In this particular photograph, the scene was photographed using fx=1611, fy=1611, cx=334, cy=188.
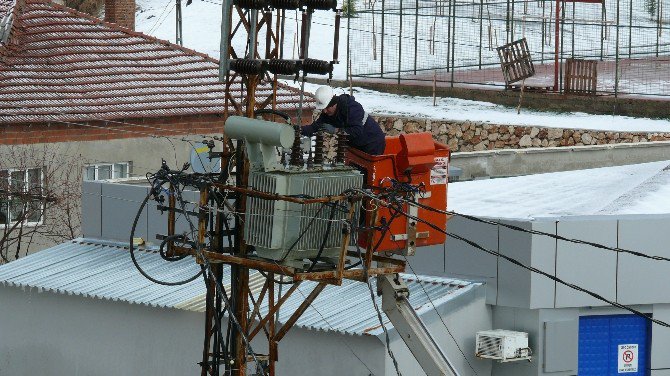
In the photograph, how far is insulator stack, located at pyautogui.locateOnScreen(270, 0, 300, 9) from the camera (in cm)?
1762

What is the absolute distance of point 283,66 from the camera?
17609 millimetres

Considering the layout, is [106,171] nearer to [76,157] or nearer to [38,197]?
[76,157]

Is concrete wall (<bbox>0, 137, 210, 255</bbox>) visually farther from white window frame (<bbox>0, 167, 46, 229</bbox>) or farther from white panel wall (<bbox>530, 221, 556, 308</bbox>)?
white panel wall (<bbox>530, 221, 556, 308</bbox>)

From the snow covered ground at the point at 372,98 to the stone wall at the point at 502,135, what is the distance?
0.41m

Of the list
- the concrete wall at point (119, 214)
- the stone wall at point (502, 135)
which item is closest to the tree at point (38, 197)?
the concrete wall at point (119, 214)

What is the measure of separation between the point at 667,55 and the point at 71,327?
93.2 feet

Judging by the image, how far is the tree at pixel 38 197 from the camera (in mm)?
31938

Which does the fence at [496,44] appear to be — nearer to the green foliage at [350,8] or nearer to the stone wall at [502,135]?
the green foliage at [350,8]

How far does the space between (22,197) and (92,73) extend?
4.55 meters

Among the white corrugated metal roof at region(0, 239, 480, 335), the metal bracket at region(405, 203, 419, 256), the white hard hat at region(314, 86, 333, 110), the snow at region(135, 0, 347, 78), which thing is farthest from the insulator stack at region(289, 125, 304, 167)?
the snow at region(135, 0, 347, 78)

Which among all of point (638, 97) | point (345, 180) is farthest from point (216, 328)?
point (638, 97)

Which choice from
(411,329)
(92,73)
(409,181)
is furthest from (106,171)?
(411,329)

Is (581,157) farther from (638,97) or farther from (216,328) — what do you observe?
(216,328)

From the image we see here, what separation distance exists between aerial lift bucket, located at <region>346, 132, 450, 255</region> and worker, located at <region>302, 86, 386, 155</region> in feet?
0.38
